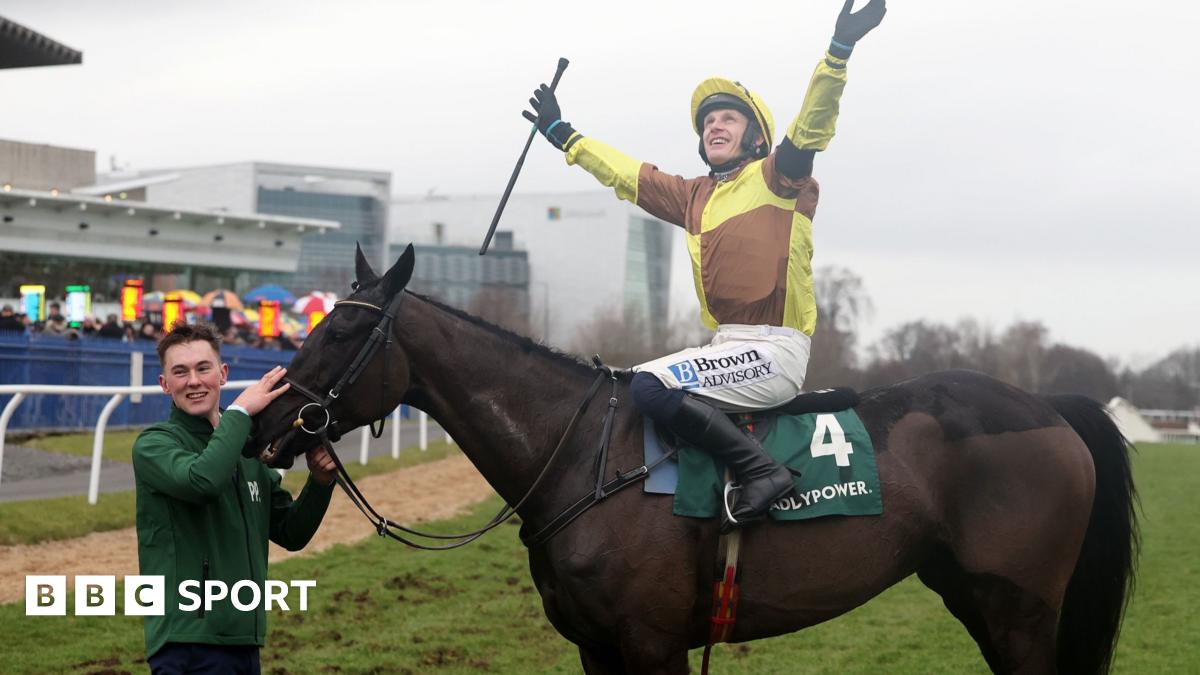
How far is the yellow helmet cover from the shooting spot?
4203 millimetres

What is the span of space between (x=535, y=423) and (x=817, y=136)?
136 cm

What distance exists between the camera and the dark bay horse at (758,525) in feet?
12.1

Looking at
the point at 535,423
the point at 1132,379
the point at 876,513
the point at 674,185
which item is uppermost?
the point at 674,185

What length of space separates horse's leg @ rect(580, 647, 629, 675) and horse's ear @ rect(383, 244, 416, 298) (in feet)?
4.50

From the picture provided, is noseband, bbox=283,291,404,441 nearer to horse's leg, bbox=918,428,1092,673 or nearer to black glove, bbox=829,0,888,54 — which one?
black glove, bbox=829,0,888,54

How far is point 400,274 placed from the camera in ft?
12.5

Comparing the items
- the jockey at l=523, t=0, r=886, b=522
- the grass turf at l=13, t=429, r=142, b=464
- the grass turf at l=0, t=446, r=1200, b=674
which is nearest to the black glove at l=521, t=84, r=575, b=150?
the jockey at l=523, t=0, r=886, b=522

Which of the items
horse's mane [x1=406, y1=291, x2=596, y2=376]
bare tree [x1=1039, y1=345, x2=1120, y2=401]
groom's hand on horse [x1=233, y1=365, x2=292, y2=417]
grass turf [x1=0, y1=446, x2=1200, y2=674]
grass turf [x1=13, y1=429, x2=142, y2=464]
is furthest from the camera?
bare tree [x1=1039, y1=345, x2=1120, y2=401]

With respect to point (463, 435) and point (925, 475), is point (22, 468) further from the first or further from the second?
point (925, 475)

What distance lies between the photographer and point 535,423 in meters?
3.93

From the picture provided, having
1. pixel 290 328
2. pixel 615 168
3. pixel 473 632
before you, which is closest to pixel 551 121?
pixel 615 168

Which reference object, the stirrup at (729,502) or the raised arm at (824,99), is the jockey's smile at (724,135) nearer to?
the raised arm at (824,99)

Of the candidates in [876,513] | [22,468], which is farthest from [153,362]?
[876,513]

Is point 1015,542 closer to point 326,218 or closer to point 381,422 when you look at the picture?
point 381,422
